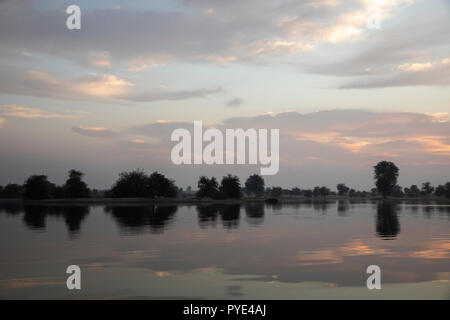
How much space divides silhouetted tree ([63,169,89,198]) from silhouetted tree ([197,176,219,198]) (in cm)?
4274

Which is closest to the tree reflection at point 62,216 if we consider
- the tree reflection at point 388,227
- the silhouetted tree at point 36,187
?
the tree reflection at point 388,227

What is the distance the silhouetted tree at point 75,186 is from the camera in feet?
461

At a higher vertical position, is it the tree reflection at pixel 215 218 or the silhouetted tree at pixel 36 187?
the silhouetted tree at pixel 36 187

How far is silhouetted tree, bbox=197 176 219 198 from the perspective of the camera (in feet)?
518

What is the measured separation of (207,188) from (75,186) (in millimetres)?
48891

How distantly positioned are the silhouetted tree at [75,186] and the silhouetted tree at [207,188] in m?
42.7

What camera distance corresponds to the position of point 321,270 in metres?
17.4

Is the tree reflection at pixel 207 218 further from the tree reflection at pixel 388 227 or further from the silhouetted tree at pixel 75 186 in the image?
the silhouetted tree at pixel 75 186

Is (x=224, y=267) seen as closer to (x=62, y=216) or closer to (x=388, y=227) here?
(x=388, y=227)

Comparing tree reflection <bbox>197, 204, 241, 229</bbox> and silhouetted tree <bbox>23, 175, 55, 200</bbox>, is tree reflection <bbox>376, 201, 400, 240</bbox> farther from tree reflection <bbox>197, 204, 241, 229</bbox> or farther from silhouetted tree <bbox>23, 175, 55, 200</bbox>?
silhouetted tree <bbox>23, 175, 55, 200</bbox>

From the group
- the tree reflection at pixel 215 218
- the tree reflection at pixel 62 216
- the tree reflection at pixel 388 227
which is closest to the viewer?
the tree reflection at pixel 388 227
